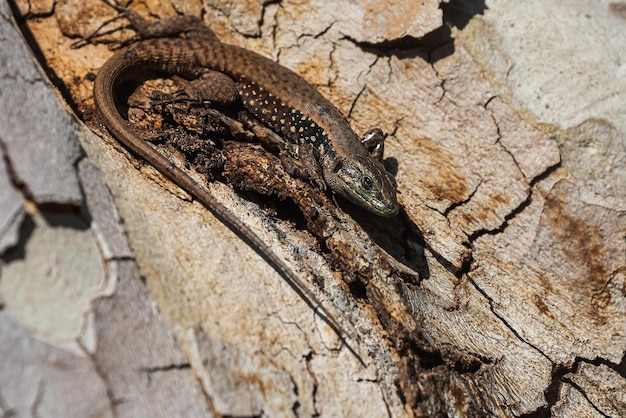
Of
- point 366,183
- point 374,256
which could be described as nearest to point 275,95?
point 366,183

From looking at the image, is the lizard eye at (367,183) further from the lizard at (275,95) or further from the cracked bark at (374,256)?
the cracked bark at (374,256)

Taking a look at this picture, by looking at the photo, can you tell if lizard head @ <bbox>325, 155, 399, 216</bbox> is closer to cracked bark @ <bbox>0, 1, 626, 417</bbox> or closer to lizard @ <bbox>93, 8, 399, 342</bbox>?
lizard @ <bbox>93, 8, 399, 342</bbox>

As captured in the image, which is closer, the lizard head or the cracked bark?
the cracked bark

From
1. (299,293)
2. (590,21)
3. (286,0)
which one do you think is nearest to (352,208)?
(299,293)

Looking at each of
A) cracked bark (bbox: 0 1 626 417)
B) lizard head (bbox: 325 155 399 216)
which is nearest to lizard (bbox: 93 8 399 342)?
lizard head (bbox: 325 155 399 216)

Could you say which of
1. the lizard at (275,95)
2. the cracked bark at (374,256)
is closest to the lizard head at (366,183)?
the lizard at (275,95)

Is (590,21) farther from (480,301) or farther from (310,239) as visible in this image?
(310,239)
